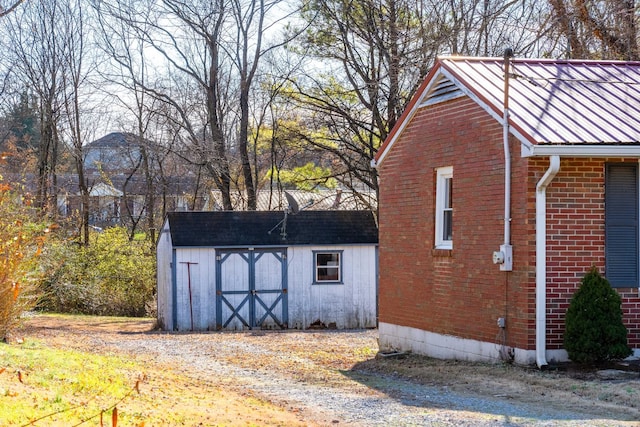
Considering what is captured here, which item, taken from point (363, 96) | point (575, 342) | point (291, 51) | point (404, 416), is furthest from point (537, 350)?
point (291, 51)

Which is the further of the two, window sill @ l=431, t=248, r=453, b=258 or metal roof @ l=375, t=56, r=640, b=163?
window sill @ l=431, t=248, r=453, b=258

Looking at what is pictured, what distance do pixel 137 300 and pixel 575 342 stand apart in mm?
25388

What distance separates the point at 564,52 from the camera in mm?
26203

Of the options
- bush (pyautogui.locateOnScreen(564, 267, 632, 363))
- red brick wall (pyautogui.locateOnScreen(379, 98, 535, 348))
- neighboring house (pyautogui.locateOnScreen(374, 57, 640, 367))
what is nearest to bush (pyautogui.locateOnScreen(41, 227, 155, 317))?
red brick wall (pyautogui.locateOnScreen(379, 98, 535, 348))

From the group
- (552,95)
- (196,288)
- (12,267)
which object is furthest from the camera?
(196,288)

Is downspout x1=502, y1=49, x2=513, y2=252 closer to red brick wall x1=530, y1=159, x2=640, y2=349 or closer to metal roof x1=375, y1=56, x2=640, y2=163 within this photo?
metal roof x1=375, y1=56, x2=640, y2=163

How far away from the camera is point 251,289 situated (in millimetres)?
28109

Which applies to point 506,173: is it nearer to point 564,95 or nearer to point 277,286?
point 564,95

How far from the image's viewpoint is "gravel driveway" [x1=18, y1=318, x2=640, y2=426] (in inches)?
377

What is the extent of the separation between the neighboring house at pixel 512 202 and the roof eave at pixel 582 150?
0.05 ft

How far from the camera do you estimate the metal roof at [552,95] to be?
42.1 feet

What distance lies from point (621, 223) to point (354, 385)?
458 cm

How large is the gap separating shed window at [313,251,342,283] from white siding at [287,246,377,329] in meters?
0.13

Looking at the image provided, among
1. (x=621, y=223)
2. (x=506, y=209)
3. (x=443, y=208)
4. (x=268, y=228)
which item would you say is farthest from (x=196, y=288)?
(x=621, y=223)
